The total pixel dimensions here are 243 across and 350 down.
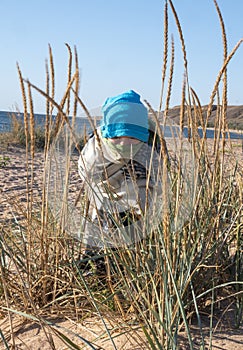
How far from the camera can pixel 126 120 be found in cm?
181

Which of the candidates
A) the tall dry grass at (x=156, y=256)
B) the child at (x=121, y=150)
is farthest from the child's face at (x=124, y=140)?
the tall dry grass at (x=156, y=256)

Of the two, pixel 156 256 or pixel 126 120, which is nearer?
pixel 156 256

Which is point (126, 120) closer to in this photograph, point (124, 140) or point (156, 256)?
point (124, 140)

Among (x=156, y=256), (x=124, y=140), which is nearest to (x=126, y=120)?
(x=124, y=140)

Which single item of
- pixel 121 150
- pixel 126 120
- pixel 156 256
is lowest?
pixel 156 256

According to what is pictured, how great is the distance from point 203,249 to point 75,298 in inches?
16.7

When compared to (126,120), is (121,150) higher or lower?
lower

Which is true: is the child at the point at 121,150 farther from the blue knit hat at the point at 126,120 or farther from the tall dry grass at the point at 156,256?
the tall dry grass at the point at 156,256

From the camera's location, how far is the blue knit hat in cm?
181

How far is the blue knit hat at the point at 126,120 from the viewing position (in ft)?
5.94

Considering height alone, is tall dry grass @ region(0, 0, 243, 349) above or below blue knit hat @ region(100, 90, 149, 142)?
below

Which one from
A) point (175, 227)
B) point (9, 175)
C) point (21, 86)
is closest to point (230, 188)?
point (175, 227)

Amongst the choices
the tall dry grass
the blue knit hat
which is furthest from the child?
the tall dry grass

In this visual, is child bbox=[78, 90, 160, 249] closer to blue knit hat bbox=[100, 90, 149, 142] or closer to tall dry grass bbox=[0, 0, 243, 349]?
blue knit hat bbox=[100, 90, 149, 142]
